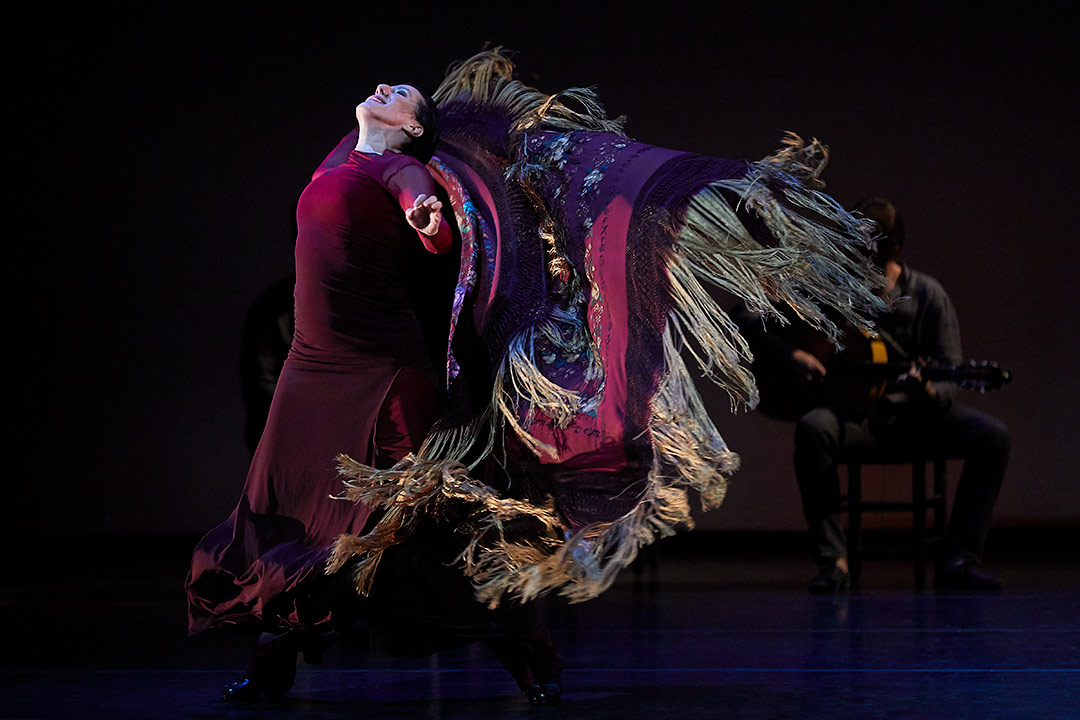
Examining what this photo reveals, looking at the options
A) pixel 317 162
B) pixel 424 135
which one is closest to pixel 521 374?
pixel 424 135

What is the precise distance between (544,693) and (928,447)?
2283 millimetres

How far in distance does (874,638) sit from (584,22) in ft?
9.73

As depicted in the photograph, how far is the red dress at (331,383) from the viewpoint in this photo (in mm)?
2072

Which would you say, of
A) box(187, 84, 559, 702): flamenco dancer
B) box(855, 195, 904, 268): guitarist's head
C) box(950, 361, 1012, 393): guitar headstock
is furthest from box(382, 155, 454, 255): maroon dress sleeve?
box(950, 361, 1012, 393): guitar headstock

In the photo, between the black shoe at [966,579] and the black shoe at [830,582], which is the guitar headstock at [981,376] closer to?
the black shoe at [966,579]

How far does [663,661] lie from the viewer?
101 inches

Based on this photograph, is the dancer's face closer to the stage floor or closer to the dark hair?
the dark hair

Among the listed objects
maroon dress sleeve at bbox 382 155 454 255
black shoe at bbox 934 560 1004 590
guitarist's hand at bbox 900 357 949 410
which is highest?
maroon dress sleeve at bbox 382 155 454 255

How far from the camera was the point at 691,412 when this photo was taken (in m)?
1.90

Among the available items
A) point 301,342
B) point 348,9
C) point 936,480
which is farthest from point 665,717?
point 348,9

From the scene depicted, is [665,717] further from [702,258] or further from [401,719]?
[702,258]

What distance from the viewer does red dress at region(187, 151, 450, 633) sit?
6.80 feet

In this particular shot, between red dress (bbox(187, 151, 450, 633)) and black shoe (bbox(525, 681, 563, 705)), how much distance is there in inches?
15.1

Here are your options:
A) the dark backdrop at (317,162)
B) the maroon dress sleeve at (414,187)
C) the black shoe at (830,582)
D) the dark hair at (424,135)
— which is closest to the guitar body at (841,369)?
the black shoe at (830,582)
